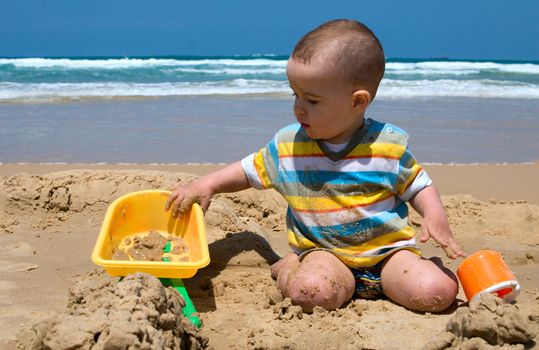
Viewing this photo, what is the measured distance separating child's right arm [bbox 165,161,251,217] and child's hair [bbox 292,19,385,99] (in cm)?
61

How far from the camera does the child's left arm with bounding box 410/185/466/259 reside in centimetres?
221

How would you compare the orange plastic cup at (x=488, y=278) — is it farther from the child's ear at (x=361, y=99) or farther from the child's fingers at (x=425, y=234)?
the child's ear at (x=361, y=99)

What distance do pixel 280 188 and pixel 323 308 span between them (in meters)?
0.55

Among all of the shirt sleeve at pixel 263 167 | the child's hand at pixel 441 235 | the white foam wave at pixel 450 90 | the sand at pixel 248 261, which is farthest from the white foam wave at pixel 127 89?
the child's hand at pixel 441 235

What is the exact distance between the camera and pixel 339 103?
2.32 meters

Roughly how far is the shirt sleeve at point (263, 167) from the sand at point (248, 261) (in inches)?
16.1

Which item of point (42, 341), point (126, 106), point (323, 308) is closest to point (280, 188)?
point (323, 308)

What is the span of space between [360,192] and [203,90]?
1073 cm

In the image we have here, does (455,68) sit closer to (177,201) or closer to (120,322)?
(177,201)

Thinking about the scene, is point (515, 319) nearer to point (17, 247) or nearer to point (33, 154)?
point (17, 247)

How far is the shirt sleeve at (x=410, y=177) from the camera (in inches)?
94.3

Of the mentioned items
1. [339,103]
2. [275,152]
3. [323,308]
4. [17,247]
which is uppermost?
[339,103]

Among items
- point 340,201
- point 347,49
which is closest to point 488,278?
point 340,201

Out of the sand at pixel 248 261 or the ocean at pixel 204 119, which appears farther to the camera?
the ocean at pixel 204 119
